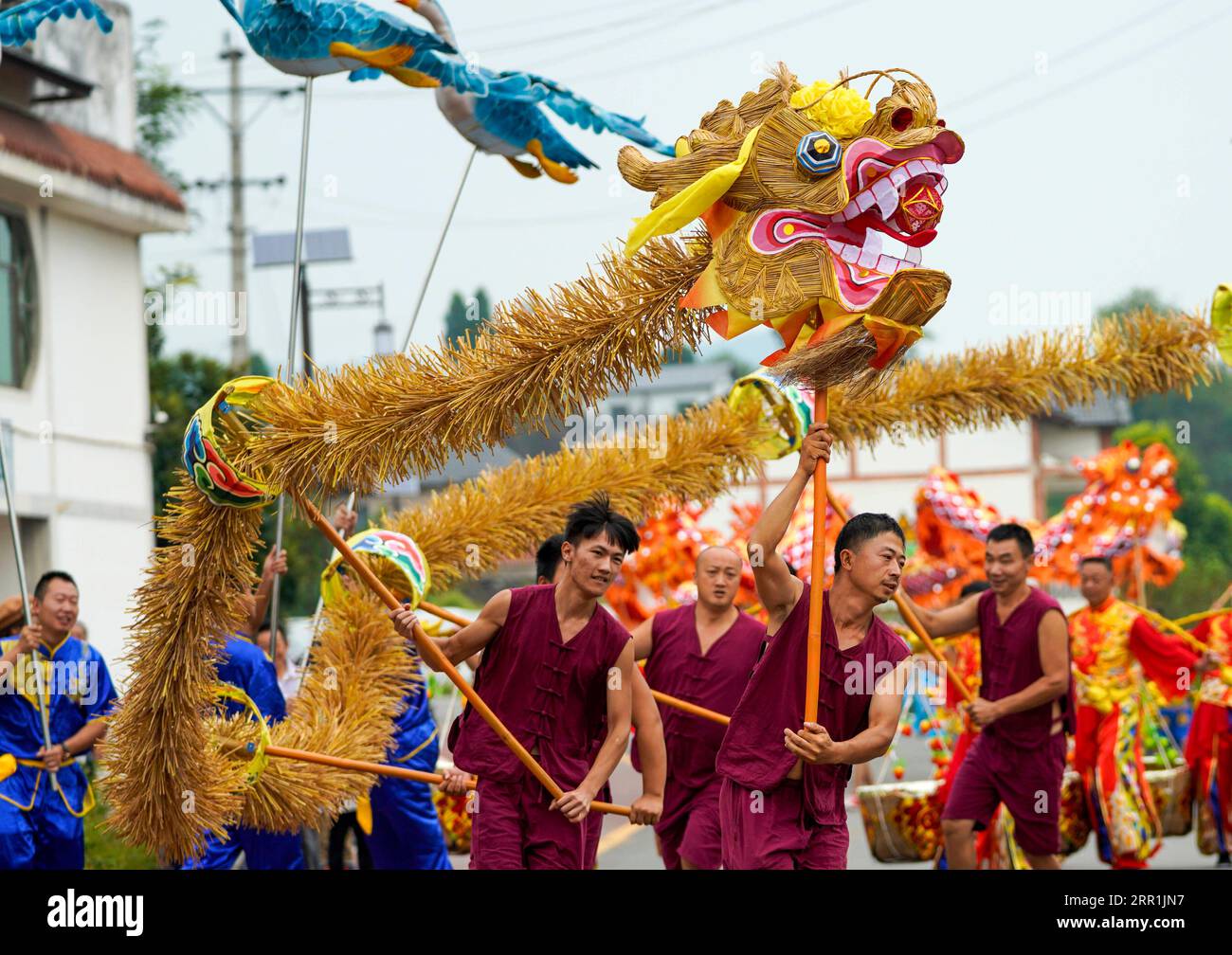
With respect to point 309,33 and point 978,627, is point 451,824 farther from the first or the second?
point 309,33

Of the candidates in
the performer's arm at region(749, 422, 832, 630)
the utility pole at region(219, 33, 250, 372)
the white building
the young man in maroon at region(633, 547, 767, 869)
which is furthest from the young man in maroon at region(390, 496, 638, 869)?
the utility pole at region(219, 33, 250, 372)

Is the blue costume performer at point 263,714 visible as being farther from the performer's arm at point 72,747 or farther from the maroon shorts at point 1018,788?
the maroon shorts at point 1018,788

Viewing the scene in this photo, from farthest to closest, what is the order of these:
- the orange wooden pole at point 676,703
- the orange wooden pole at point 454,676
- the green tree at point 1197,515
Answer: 1. the green tree at point 1197,515
2. the orange wooden pole at point 676,703
3. the orange wooden pole at point 454,676

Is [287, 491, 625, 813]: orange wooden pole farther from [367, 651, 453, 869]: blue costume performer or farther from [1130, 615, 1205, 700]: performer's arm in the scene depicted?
[1130, 615, 1205, 700]: performer's arm

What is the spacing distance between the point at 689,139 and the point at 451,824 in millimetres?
5520

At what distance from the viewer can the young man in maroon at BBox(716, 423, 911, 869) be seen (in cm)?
536

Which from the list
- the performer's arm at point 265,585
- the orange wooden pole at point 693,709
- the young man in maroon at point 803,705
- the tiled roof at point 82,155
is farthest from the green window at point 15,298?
the young man in maroon at point 803,705

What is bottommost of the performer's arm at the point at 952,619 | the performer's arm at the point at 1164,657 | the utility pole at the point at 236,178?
the performer's arm at the point at 1164,657

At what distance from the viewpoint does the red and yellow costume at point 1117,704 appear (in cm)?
904

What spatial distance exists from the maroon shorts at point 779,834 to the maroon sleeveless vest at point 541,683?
627 millimetres
